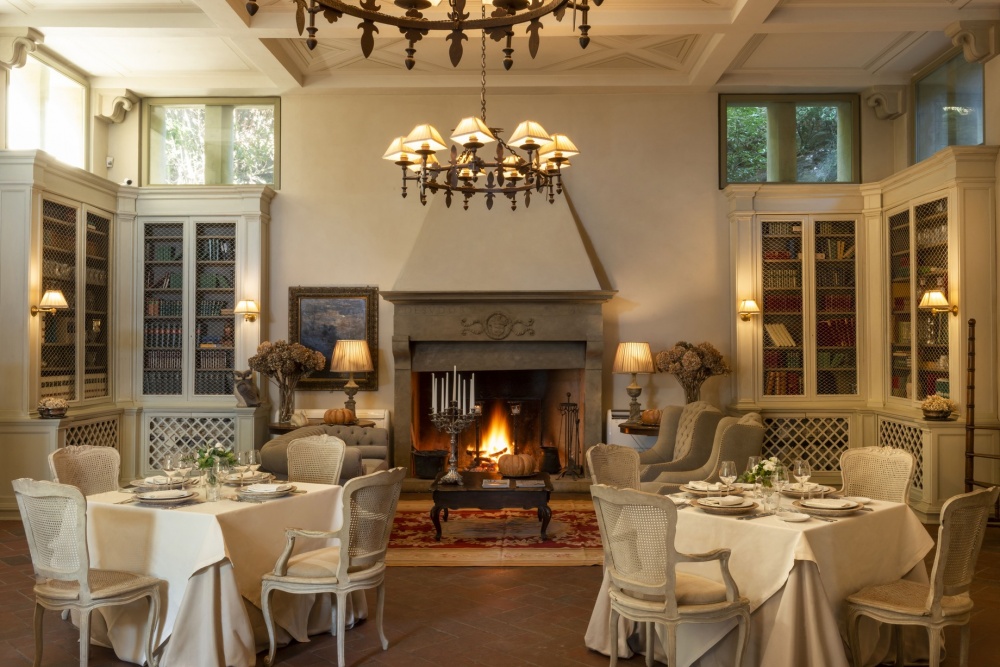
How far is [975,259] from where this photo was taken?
7.05 meters

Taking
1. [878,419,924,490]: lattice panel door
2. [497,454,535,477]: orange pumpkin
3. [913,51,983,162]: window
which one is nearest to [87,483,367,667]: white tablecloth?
[497,454,535,477]: orange pumpkin

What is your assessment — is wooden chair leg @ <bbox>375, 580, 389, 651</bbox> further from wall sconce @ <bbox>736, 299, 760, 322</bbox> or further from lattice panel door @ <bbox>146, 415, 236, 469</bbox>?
wall sconce @ <bbox>736, 299, 760, 322</bbox>

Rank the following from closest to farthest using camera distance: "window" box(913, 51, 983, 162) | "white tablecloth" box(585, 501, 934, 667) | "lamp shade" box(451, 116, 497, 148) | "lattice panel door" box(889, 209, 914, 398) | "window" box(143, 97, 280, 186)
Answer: "white tablecloth" box(585, 501, 934, 667)
"lamp shade" box(451, 116, 497, 148)
"window" box(913, 51, 983, 162)
"lattice panel door" box(889, 209, 914, 398)
"window" box(143, 97, 280, 186)

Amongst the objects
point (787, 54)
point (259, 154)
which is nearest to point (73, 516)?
point (259, 154)

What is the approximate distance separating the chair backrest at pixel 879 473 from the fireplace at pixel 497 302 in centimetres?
402

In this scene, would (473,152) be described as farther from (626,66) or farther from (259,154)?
(259,154)

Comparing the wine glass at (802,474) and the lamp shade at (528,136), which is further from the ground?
the lamp shade at (528,136)

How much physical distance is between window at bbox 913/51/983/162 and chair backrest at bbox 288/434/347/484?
6051 millimetres

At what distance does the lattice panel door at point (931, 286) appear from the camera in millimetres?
7379

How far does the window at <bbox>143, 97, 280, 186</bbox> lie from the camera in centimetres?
930

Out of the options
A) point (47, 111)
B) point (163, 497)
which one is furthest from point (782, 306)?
point (47, 111)

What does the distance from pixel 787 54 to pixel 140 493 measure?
22.9ft

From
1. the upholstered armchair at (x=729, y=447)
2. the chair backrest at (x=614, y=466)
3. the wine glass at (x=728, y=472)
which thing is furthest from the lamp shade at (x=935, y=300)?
the wine glass at (x=728, y=472)

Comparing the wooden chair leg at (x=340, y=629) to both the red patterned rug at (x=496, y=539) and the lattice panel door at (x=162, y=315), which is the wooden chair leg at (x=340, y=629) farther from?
the lattice panel door at (x=162, y=315)
